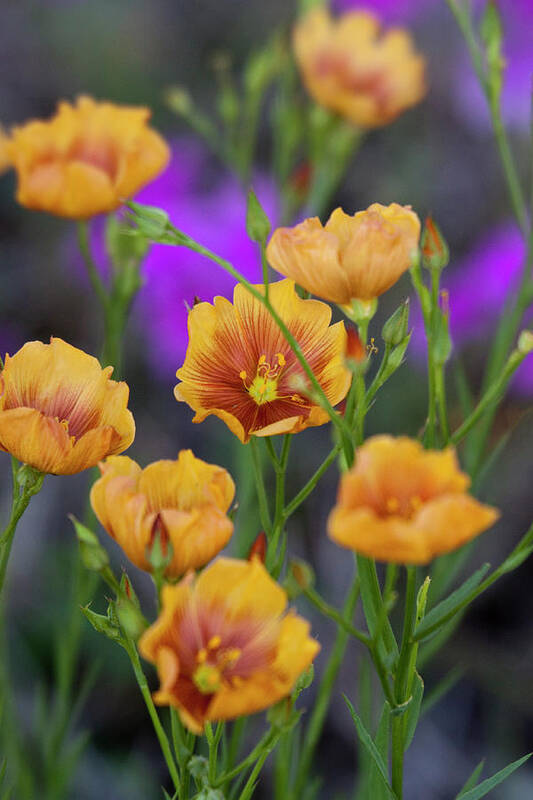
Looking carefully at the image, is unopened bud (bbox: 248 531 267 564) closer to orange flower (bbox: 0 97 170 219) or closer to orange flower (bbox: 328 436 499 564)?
orange flower (bbox: 328 436 499 564)

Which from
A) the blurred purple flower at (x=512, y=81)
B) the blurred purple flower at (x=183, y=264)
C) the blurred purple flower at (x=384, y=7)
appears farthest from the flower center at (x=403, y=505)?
the blurred purple flower at (x=384, y=7)

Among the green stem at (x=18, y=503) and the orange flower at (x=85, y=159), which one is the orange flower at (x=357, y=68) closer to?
the orange flower at (x=85, y=159)

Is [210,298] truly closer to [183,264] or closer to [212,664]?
[183,264]

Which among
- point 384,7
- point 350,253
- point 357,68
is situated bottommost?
point 350,253

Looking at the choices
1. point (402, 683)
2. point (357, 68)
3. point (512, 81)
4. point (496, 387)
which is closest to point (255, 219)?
point (496, 387)

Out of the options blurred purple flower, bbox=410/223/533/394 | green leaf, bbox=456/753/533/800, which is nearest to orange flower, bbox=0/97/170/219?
green leaf, bbox=456/753/533/800

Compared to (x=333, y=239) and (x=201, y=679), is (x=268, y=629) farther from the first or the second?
(x=333, y=239)

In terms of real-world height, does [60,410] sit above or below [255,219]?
below
